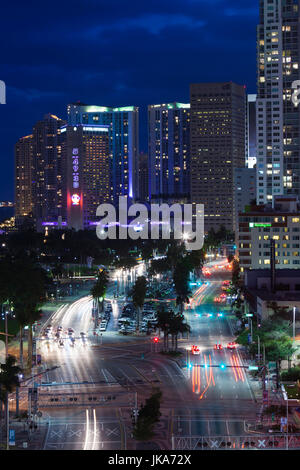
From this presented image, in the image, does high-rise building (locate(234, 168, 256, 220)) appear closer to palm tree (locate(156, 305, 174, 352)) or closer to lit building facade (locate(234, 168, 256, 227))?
lit building facade (locate(234, 168, 256, 227))

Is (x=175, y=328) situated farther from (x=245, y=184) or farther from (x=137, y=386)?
(x=245, y=184)

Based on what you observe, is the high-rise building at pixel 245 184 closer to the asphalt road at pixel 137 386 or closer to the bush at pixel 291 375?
the asphalt road at pixel 137 386

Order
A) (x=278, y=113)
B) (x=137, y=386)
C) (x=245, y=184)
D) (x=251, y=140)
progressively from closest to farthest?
(x=137, y=386), (x=278, y=113), (x=245, y=184), (x=251, y=140)

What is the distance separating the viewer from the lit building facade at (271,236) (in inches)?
3841

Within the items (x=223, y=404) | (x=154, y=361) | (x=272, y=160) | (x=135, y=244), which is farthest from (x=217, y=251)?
(x=223, y=404)

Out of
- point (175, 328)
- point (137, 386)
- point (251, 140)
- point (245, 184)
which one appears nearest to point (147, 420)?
point (137, 386)

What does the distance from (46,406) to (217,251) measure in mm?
133806

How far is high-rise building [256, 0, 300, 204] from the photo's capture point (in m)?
122

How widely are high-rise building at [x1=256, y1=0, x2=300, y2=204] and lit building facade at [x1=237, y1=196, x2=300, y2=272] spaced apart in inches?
900

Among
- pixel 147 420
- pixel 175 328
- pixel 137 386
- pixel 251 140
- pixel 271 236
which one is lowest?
pixel 137 386

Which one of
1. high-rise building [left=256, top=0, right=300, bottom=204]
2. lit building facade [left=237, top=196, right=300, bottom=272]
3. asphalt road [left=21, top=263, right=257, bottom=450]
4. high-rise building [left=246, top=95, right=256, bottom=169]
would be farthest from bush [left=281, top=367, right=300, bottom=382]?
high-rise building [left=246, top=95, right=256, bottom=169]

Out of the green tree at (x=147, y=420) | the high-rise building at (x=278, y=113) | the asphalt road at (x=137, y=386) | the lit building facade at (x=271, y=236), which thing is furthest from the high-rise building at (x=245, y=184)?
the green tree at (x=147, y=420)

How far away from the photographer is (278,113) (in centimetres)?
12194

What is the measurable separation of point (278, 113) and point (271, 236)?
31.8 meters
